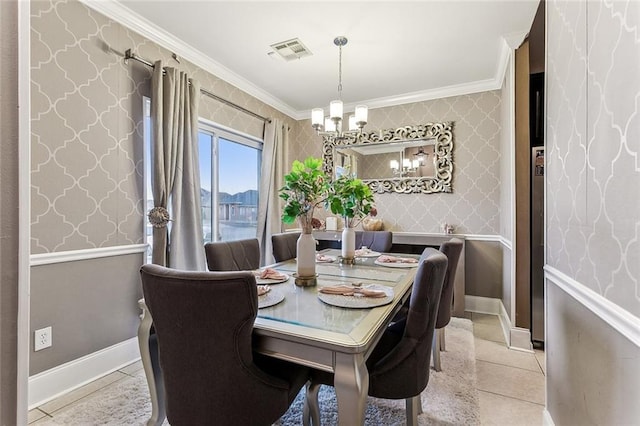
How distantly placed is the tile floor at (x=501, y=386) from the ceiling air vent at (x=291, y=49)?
2.81m

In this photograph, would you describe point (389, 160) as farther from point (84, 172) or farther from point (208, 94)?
point (84, 172)

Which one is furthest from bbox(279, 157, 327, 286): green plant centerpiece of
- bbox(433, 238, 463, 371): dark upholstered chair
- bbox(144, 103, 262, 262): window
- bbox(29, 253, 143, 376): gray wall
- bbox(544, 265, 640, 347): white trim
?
bbox(144, 103, 262, 262): window

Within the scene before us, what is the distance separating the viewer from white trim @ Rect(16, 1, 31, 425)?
1.56 ft

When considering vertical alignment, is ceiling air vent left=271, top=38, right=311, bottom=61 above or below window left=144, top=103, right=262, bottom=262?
above

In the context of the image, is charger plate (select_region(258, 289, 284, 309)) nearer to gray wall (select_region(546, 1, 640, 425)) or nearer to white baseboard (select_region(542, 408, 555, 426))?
gray wall (select_region(546, 1, 640, 425))

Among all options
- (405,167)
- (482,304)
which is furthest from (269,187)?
(482,304)

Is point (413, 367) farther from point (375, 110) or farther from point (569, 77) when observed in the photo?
point (375, 110)

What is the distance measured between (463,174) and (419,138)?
68 centimetres

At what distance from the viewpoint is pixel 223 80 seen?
128 inches

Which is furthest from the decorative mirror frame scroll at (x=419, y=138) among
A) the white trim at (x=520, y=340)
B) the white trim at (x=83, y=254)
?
the white trim at (x=83, y=254)

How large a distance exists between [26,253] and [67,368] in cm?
207

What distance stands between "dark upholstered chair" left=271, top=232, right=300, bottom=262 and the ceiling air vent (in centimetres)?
166

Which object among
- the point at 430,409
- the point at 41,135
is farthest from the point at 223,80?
the point at 430,409

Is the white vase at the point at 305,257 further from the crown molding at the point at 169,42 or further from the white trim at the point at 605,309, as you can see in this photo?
the crown molding at the point at 169,42
